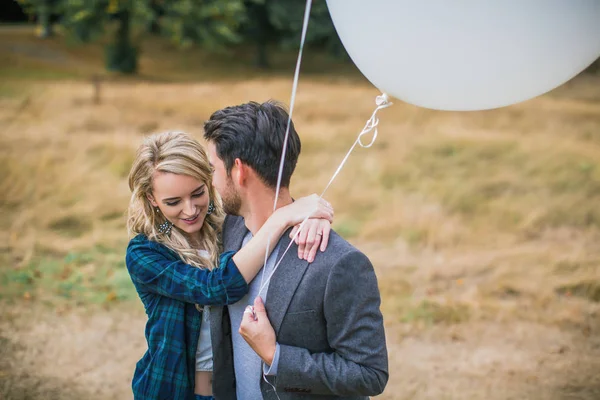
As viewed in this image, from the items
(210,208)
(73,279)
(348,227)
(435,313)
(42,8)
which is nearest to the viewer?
(210,208)

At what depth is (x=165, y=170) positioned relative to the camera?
2.33m

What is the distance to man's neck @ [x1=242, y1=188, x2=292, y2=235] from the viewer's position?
88.7 inches

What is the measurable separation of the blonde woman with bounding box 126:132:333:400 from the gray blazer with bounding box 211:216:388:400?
146mm

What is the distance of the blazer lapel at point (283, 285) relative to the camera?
81.7 inches

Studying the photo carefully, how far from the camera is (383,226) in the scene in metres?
8.10

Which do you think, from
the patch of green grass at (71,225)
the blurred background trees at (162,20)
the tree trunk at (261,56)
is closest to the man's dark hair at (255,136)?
the patch of green grass at (71,225)

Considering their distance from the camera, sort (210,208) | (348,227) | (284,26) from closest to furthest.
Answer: (210,208) < (348,227) < (284,26)

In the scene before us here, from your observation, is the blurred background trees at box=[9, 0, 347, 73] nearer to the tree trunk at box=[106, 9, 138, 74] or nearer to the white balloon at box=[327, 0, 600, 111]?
the tree trunk at box=[106, 9, 138, 74]

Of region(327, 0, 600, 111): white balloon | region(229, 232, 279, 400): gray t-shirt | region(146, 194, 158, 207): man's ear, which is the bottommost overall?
region(229, 232, 279, 400): gray t-shirt

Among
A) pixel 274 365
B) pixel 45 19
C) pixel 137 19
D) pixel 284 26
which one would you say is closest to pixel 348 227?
pixel 274 365

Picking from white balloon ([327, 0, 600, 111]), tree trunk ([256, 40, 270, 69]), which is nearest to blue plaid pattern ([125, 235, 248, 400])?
white balloon ([327, 0, 600, 111])

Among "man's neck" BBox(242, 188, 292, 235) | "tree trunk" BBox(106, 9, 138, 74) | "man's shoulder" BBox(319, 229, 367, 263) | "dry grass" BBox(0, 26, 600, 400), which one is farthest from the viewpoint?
"tree trunk" BBox(106, 9, 138, 74)

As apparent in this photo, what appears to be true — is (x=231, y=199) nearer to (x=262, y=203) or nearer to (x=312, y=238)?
(x=262, y=203)

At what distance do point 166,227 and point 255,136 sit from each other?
0.55m
